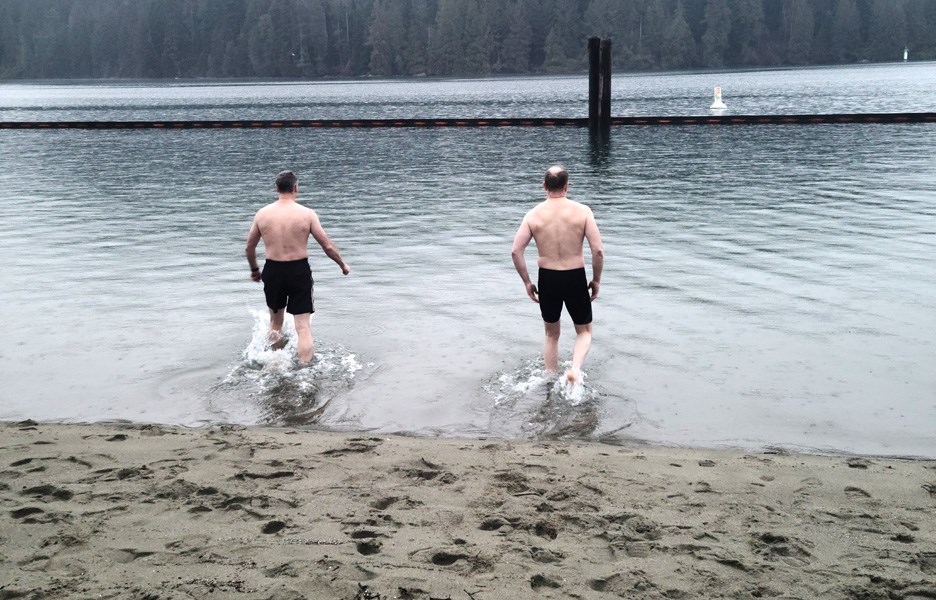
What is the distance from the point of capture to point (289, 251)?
8633mm

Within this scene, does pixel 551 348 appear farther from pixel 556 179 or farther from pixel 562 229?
pixel 556 179

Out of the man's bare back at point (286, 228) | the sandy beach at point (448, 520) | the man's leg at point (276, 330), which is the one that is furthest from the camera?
the man's leg at point (276, 330)

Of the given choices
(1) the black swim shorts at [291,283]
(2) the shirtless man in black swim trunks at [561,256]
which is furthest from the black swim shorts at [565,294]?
(1) the black swim shorts at [291,283]

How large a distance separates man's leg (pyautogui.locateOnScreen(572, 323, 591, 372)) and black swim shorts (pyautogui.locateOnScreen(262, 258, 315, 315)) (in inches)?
100

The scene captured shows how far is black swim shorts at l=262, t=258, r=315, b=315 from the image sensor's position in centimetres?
865

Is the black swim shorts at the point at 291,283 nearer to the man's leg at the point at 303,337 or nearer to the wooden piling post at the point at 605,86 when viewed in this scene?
the man's leg at the point at 303,337

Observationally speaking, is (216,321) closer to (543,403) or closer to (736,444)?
(543,403)

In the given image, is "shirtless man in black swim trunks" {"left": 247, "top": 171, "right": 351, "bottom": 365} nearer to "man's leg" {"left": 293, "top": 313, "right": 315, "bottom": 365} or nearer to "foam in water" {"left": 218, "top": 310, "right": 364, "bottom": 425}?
"man's leg" {"left": 293, "top": 313, "right": 315, "bottom": 365}

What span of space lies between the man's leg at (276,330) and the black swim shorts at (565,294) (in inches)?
106

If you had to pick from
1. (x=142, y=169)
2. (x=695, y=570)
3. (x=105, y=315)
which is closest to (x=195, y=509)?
(x=695, y=570)

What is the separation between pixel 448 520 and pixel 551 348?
326 cm

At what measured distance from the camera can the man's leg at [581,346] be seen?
7.94 m

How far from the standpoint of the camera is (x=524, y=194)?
21531mm

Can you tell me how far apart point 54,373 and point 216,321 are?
2.13 m
